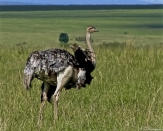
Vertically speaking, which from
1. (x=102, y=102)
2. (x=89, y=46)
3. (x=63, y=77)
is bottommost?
(x=102, y=102)

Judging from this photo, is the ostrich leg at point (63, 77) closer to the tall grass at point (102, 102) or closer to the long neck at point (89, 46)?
the tall grass at point (102, 102)

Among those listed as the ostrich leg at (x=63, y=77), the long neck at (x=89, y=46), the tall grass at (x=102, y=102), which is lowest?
the tall grass at (x=102, y=102)

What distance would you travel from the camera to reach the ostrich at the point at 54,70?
6945 millimetres

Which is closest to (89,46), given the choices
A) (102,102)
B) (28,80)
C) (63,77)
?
(102,102)

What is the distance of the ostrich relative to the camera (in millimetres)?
6945

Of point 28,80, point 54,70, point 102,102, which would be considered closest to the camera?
point 28,80

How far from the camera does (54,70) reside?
23.0 feet

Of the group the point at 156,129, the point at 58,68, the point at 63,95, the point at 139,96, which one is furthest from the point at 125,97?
the point at 156,129

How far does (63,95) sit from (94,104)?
2.31 ft

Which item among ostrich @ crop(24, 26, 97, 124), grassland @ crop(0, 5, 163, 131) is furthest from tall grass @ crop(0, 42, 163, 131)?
ostrich @ crop(24, 26, 97, 124)

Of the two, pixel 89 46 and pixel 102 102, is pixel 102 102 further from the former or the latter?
pixel 89 46

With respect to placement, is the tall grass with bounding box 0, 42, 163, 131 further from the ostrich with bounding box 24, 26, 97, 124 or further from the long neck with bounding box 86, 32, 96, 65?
the long neck with bounding box 86, 32, 96, 65

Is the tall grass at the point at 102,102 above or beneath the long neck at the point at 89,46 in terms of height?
beneath

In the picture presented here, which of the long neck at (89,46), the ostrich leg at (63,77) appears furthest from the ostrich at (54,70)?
the long neck at (89,46)
